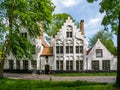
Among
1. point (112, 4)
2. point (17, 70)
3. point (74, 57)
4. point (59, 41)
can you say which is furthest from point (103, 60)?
point (112, 4)

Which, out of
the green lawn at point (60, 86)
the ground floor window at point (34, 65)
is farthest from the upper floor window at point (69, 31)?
the green lawn at point (60, 86)

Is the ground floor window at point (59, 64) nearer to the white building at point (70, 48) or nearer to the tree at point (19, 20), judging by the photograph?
the white building at point (70, 48)

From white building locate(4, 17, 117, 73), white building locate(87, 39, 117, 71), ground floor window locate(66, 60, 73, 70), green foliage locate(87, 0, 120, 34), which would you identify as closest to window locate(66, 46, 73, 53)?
white building locate(4, 17, 117, 73)

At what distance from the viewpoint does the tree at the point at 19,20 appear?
38.8 meters

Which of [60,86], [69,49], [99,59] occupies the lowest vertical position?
[60,86]

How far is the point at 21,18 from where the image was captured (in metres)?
39.6

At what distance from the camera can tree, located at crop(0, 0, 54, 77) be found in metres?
38.8

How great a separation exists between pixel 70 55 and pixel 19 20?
21250mm

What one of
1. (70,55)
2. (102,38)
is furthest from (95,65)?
(102,38)

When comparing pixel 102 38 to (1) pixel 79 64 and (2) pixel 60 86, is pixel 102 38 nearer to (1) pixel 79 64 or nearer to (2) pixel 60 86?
(1) pixel 79 64

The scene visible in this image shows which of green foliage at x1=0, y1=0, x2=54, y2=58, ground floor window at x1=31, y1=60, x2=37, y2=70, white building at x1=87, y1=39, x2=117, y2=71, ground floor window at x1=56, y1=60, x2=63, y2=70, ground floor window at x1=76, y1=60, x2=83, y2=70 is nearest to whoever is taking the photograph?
green foliage at x1=0, y1=0, x2=54, y2=58

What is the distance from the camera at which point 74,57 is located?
5956 centimetres

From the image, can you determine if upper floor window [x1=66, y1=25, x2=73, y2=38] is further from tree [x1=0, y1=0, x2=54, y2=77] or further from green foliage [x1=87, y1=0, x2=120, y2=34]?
green foliage [x1=87, y1=0, x2=120, y2=34]

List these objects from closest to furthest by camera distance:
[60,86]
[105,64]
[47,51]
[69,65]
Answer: [60,86]
[105,64]
[69,65]
[47,51]
